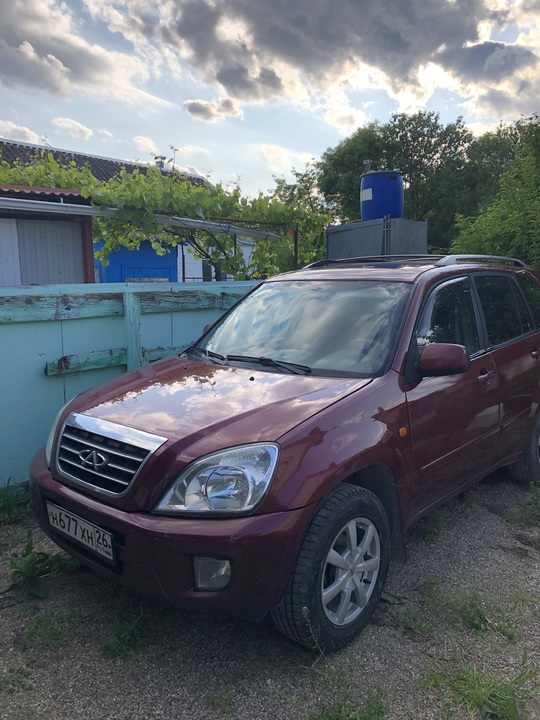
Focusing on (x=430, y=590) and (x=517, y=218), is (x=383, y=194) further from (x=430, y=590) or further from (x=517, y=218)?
(x=430, y=590)

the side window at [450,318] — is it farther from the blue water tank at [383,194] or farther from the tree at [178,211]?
the blue water tank at [383,194]

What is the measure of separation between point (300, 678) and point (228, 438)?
1.05 metres

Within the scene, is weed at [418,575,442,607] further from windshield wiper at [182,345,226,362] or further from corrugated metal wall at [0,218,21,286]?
corrugated metal wall at [0,218,21,286]

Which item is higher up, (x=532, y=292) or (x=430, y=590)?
(x=532, y=292)

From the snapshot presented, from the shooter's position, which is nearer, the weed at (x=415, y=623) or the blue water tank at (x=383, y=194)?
the weed at (x=415, y=623)

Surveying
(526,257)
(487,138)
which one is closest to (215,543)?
(526,257)

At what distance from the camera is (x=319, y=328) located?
3.21 m

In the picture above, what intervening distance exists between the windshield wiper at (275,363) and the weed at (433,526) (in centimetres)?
147

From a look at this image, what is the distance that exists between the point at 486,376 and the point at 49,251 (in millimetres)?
6589

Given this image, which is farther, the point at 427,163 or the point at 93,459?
the point at 427,163

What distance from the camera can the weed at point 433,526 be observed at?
3.49m

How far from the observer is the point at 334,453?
2.32 m

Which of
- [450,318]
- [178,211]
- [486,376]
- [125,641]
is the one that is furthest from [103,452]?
[178,211]

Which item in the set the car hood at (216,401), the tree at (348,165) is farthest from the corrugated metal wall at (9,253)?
the tree at (348,165)
